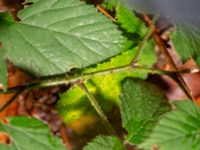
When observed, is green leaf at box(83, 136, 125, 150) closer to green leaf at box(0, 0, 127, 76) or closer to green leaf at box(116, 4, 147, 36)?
green leaf at box(0, 0, 127, 76)

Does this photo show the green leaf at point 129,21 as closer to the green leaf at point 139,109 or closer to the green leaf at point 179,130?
the green leaf at point 139,109

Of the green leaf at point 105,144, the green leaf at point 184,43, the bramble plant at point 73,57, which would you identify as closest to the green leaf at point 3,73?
the bramble plant at point 73,57

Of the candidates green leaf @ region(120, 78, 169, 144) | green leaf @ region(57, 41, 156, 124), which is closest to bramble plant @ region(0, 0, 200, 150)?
green leaf @ region(120, 78, 169, 144)

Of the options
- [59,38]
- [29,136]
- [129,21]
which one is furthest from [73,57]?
[129,21]

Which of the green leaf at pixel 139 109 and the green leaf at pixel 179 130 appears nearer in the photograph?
the green leaf at pixel 179 130

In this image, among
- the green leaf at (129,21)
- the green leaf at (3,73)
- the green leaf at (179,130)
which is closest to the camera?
the green leaf at (179,130)

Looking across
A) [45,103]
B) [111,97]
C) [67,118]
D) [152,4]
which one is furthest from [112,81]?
[152,4]

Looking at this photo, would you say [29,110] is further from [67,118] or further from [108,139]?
[108,139]
